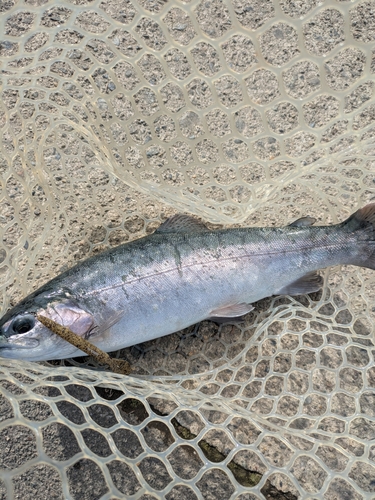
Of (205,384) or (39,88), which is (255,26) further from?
(205,384)

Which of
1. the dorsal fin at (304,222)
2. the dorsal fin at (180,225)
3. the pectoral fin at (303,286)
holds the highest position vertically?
the dorsal fin at (180,225)

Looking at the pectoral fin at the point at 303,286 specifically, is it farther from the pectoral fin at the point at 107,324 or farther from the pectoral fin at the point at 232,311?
the pectoral fin at the point at 107,324

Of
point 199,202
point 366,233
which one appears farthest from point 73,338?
point 366,233

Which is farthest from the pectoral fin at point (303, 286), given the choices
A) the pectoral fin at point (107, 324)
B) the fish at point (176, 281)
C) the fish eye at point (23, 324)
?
the fish eye at point (23, 324)

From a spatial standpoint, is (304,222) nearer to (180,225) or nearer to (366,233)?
(366,233)

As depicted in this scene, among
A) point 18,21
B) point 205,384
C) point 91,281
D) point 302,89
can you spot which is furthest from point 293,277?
point 18,21

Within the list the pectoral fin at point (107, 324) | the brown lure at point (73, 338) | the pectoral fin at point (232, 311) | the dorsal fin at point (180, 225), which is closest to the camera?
the brown lure at point (73, 338)

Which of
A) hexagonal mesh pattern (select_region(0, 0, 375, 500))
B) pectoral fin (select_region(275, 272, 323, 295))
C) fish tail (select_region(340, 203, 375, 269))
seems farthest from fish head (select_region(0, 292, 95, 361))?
fish tail (select_region(340, 203, 375, 269))

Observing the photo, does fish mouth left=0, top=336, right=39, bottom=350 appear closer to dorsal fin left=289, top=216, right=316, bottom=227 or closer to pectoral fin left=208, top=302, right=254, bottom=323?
pectoral fin left=208, top=302, right=254, bottom=323
